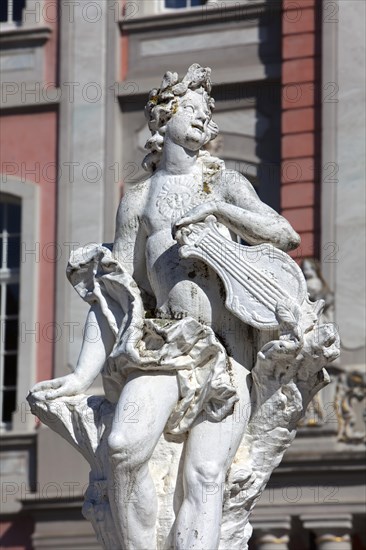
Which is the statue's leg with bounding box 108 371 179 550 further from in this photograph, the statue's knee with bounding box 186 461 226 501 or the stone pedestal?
the stone pedestal

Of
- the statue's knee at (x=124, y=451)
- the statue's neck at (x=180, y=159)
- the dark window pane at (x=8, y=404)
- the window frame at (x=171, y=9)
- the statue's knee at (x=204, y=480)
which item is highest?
the window frame at (x=171, y=9)

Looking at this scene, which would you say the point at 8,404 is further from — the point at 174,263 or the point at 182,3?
the point at 174,263

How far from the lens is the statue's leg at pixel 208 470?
34.0ft

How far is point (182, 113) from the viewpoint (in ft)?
36.2

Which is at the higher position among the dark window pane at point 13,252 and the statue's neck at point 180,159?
the statue's neck at point 180,159

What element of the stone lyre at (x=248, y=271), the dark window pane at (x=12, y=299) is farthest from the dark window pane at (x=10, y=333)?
the stone lyre at (x=248, y=271)

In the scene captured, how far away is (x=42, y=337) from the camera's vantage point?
2452cm

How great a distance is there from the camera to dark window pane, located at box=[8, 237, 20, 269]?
2530 centimetres

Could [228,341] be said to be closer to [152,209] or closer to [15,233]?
[152,209]

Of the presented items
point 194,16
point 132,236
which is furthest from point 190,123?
point 194,16

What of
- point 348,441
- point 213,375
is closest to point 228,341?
point 213,375

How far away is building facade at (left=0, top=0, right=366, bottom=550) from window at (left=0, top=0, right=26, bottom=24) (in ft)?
0.06

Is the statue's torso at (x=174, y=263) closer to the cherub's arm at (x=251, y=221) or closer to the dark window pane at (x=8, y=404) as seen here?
the cherub's arm at (x=251, y=221)

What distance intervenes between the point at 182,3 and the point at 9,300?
3709 millimetres
